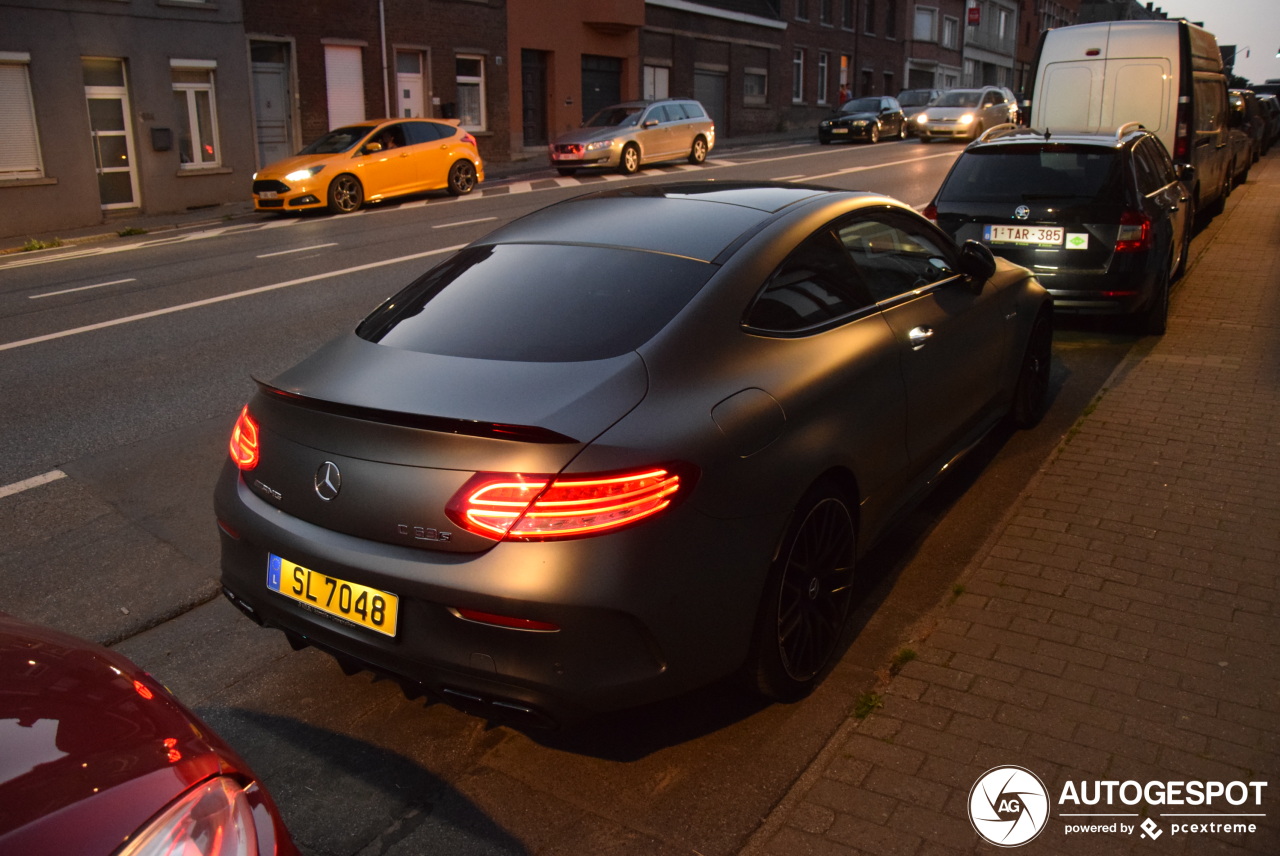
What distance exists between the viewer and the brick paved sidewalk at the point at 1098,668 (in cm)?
307

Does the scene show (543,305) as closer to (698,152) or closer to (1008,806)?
(1008,806)

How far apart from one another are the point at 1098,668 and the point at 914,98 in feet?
Result: 123

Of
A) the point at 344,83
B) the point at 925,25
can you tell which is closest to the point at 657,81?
the point at 344,83

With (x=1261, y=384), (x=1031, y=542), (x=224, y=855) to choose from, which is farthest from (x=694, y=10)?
(x=224, y=855)

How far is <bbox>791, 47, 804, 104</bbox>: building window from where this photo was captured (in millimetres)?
46750

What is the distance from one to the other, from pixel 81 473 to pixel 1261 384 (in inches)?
289

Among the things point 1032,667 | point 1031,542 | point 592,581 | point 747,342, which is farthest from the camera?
point 1031,542

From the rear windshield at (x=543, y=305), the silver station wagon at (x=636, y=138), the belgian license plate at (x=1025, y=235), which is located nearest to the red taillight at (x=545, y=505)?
the rear windshield at (x=543, y=305)

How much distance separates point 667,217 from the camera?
14.0 feet

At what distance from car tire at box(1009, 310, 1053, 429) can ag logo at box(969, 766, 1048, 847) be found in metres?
3.29

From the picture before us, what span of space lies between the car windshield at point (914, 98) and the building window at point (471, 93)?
15566 millimetres

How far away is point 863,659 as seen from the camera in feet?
13.1

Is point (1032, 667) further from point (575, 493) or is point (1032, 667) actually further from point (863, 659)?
point (575, 493)

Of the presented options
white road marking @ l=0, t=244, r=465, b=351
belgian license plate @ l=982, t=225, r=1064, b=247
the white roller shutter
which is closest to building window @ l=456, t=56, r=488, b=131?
the white roller shutter
